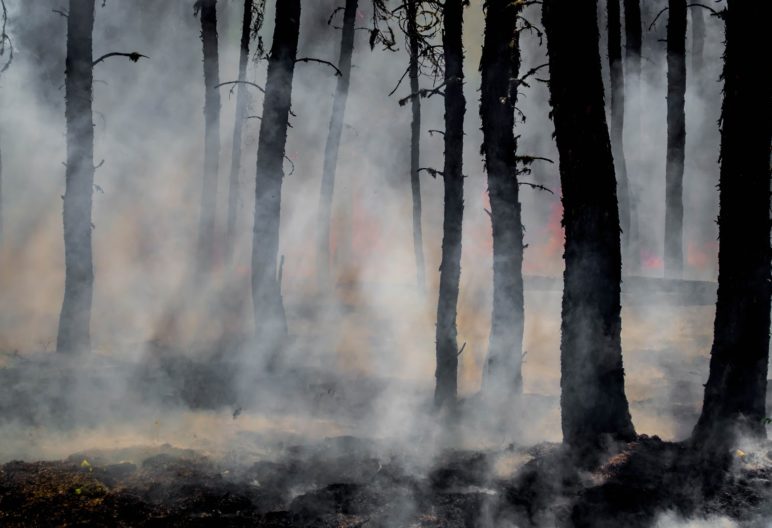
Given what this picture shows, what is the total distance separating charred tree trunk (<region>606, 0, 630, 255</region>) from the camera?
16.6m

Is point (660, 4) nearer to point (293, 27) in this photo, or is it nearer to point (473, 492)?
point (293, 27)

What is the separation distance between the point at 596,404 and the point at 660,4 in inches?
1206


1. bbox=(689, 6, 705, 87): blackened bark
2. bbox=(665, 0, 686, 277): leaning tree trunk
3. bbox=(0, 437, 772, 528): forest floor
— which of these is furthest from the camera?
bbox=(689, 6, 705, 87): blackened bark

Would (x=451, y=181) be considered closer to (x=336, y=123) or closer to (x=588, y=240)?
(x=588, y=240)

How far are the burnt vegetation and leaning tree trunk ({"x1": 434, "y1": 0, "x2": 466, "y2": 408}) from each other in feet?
0.12

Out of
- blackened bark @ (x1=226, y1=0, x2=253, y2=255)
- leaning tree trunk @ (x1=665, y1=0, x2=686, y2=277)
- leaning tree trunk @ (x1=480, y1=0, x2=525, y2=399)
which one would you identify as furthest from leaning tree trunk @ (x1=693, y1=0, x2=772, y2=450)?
blackened bark @ (x1=226, y1=0, x2=253, y2=255)

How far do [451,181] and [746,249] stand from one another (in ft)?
13.3

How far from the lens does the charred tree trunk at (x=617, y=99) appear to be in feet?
54.5

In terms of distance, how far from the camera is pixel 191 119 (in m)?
26.5

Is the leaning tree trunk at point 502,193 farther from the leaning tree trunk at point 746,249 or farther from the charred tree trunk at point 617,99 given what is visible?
the charred tree trunk at point 617,99

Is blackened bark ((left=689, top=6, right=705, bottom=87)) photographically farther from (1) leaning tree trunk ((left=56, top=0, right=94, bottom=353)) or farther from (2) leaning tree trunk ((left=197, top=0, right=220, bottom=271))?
(1) leaning tree trunk ((left=56, top=0, right=94, bottom=353))

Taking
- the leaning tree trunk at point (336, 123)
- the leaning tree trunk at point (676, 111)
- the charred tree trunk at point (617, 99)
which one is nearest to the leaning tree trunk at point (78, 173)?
the leaning tree trunk at point (336, 123)

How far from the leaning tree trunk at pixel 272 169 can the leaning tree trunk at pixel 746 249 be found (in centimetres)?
654

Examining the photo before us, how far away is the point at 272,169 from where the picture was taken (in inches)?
398
